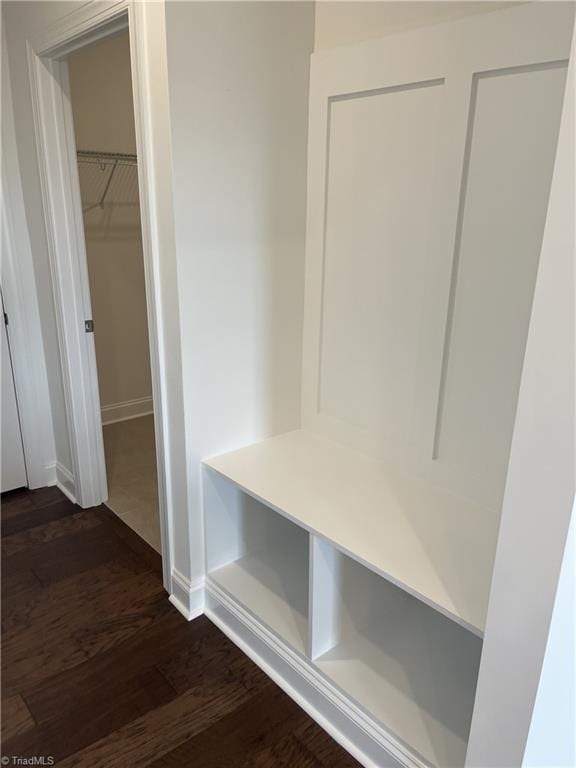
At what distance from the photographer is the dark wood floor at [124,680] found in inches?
59.9

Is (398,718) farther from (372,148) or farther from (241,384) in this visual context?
(372,148)

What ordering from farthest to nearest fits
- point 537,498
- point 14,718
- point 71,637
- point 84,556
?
point 84,556 < point 71,637 < point 14,718 < point 537,498

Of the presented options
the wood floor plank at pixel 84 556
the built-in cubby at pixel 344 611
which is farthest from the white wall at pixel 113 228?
the built-in cubby at pixel 344 611

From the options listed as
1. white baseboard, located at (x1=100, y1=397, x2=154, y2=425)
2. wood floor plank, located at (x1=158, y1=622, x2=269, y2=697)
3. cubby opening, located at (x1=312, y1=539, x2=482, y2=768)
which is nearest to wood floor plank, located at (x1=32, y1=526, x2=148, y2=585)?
wood floor plank, located at (x1=158, y1=622, x2=269, y2=697)

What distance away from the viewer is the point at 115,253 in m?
3.60

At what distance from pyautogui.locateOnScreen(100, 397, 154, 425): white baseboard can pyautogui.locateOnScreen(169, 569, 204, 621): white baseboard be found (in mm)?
1883

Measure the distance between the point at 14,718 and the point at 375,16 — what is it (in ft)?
7.64

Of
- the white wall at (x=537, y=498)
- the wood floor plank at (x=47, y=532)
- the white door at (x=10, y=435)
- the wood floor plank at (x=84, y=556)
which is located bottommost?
the wood floor plank at (x=84, y=556)

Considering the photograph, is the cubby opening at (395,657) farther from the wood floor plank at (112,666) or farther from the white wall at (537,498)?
the wood floor plank at (112,666)

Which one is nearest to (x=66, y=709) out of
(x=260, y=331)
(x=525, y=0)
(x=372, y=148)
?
(x=260, y=331)

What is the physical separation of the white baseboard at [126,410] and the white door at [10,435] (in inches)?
38.1

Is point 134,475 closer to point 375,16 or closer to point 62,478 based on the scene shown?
point 62,478

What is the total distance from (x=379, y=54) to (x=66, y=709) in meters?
2.14

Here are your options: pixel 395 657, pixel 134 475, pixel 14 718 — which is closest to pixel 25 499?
pixel 134 475
